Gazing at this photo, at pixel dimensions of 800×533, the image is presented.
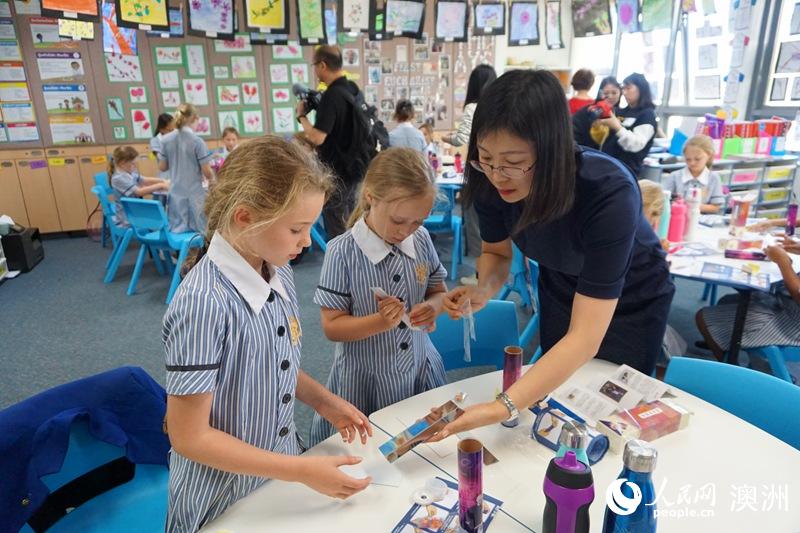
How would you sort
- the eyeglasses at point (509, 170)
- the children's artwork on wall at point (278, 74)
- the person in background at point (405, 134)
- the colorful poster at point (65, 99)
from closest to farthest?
the eyeglasses at point (509, 170) < the person in background at point (405, 134) < the colorful poster at point (65, 99) < the children's artwork on wall at point (278, 74)

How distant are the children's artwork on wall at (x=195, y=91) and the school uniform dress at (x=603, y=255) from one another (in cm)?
552

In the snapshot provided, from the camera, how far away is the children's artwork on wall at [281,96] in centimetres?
634

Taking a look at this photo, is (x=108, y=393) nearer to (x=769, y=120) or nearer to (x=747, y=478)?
(x=747, y=478)

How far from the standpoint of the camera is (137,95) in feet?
19.2

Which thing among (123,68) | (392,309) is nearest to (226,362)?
(392,309)

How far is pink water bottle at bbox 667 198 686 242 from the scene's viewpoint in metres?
2.80

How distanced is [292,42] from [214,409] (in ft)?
19.4

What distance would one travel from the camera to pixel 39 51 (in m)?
5.41

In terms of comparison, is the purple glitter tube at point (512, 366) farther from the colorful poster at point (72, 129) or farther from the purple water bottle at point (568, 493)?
the colorful poster at point (72, 129)

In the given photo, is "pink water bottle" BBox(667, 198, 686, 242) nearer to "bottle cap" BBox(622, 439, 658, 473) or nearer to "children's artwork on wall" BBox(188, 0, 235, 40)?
"bottle cap" BBox(622, 439, 658, 473)

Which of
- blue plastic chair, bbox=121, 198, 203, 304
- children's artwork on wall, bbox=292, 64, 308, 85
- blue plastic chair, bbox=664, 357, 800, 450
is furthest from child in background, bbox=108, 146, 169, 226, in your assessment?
blue plastic chair, bbox=664, 357, 800, 450

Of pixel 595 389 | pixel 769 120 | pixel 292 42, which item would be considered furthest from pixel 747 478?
pixel 292 42

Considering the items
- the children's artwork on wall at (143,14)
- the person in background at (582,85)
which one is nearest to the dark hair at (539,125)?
the children's artwork on wall at (143,14)

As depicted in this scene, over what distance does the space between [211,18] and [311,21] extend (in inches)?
30.4
